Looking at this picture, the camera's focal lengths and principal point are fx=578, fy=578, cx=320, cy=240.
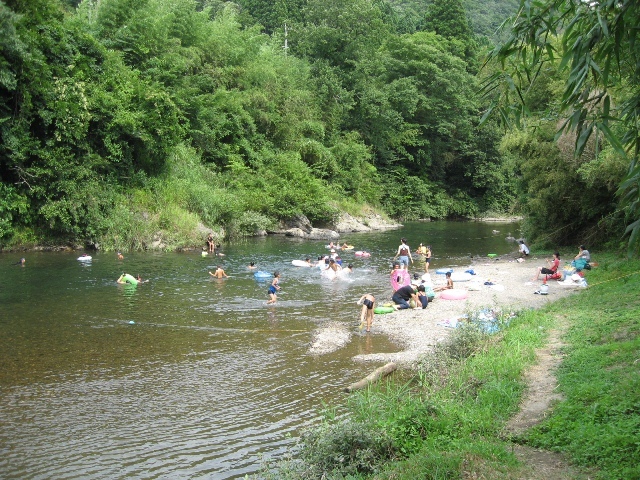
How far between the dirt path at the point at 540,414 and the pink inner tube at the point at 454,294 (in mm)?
6432

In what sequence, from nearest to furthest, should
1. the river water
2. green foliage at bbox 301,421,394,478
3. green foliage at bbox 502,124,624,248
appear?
green foliage at bbox 301,421,394,478
the river water
green foliage at bbox 502,124,624,248

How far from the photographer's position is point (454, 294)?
59.2ft

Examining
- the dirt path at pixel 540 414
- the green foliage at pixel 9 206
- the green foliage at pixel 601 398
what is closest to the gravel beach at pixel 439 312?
the dirt path at pixel 540 414

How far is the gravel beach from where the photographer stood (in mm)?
13094

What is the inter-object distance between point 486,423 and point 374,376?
364 cm

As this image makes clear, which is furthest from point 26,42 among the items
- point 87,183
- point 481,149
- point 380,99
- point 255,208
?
point 481,149

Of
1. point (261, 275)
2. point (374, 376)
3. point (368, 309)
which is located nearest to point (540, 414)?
point (374, 376)

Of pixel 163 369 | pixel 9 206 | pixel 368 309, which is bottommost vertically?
pixel 163 369

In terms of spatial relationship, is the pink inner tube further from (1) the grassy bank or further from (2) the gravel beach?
(1) the grassy bank

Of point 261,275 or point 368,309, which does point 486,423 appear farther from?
point 261,275

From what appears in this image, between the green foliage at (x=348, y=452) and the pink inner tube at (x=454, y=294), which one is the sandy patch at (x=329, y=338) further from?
the green foliage at (x=348, y=452)

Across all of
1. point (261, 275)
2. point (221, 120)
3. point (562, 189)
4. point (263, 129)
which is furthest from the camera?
point (263, 129)

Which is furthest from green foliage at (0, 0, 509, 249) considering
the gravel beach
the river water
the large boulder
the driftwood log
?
the driftwood log

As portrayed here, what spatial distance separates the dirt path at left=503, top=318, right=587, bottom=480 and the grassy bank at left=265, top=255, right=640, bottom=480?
0.32ft
